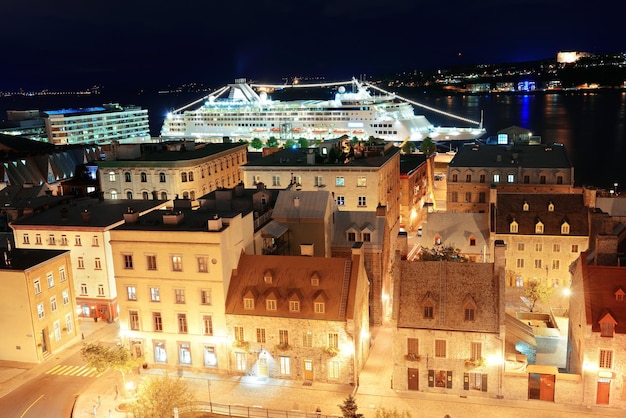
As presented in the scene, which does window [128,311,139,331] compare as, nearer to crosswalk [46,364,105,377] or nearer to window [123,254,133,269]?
window [123,254,133,269]

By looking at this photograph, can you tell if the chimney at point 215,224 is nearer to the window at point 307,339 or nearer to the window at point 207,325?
the window at point 207,325

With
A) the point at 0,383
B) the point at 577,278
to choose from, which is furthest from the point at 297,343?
the point at 0,383

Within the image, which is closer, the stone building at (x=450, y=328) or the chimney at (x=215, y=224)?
the stone building at (x=450, y=328)

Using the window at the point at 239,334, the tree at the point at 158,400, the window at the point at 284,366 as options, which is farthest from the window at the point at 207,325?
the tree at the point at 158,400

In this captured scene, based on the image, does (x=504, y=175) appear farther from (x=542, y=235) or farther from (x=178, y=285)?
(x=178, y=285)

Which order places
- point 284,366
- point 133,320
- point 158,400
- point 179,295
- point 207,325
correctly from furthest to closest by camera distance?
point 133,320 → point 179,295 → point 207,325 → point 284,366 → point 158,400

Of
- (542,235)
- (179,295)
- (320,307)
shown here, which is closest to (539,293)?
(542,235)
